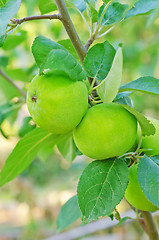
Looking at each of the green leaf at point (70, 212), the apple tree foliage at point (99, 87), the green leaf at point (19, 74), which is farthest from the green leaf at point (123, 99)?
the green leaf at point (19, 74)

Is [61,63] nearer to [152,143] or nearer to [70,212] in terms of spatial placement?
[152,143]

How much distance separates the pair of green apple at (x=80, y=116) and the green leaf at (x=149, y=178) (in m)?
0.04

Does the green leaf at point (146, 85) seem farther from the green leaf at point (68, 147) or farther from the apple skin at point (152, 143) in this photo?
the green leaf at point (68, 147)

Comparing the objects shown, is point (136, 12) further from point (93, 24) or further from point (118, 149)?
point (118, 149)

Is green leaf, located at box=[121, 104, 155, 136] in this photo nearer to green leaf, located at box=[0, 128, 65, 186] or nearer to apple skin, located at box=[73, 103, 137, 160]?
apple skin, located at box=[73, 103, 137, 160]

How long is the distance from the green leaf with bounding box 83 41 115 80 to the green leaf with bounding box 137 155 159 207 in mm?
158

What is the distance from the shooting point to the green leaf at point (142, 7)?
1.97 ft

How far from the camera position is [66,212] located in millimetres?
803

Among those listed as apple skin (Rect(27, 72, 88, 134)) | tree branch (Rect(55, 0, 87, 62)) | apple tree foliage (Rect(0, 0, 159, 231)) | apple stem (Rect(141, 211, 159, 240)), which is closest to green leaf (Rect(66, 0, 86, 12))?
apple tree foliage (Rect(0, 0, 159, 231))

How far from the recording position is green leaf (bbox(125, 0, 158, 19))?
600 millimetres

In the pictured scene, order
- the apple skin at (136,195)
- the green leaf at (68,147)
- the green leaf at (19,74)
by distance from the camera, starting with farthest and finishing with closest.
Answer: the green leaf at (19,74), the green leaf at (68,147), the apple skin at (136,195)

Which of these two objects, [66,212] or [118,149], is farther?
[66,212]

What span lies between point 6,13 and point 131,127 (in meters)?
0.26

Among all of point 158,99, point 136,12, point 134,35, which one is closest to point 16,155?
point 136,12
